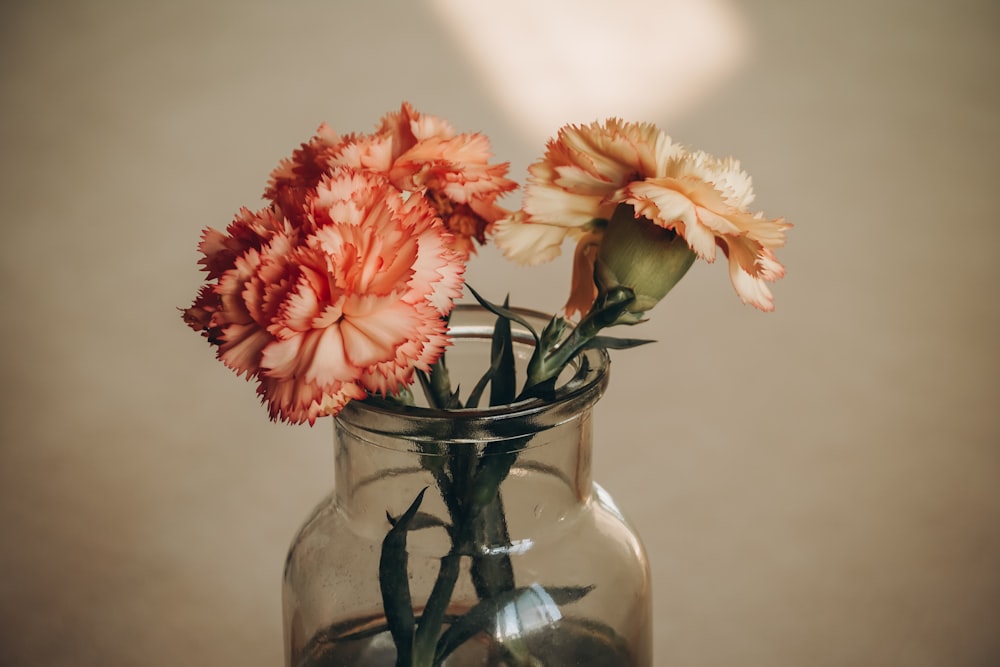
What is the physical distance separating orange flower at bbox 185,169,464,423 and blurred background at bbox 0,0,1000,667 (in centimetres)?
47

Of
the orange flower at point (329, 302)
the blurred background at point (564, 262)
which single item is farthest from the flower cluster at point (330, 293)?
the blurred background at point (564, 262)

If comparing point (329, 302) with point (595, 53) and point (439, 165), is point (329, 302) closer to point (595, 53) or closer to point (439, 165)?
point (439, 165)

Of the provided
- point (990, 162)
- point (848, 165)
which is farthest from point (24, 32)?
point (990, 162)

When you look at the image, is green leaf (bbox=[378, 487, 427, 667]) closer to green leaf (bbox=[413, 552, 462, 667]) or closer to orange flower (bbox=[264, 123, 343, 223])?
green leaf (bbox=[413, 552, 462, 667])

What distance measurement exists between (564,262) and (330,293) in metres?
0.53

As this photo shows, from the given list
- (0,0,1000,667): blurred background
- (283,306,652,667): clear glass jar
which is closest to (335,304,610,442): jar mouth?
(283,306,652,667): clear glass jar

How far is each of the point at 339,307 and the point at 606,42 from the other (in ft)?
1.93

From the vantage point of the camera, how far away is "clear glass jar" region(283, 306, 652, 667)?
33cm

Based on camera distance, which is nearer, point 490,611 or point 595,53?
point 490,611

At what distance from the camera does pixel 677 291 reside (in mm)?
796

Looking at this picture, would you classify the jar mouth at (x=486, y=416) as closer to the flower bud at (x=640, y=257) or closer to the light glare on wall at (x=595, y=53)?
the flower bud at (x=640, y=257)

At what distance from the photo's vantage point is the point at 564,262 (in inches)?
31.0

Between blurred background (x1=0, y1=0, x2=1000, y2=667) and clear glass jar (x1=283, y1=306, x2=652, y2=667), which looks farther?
blurred background (x1=0, y1=0, x2=1000, y2=667)

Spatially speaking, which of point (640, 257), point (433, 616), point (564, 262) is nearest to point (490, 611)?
point (433, 616)
